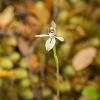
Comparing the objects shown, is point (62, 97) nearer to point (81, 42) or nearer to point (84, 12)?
point (81, 42)

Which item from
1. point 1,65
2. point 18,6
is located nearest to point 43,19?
point 18,6

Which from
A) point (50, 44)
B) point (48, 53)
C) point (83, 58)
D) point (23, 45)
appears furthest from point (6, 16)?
point (50, 44)

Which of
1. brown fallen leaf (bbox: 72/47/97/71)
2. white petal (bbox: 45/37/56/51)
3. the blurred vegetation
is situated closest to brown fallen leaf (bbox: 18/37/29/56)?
the blurred vegetation

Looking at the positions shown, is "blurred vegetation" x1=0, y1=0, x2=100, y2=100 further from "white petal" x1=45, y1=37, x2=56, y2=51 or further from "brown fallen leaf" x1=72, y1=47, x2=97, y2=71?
"white petal" x1=45, y1=37, x2=56, y2=51

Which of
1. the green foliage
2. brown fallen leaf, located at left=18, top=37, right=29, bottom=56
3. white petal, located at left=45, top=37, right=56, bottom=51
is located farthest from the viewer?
brown fallen leaf, located at left=18, top=37, right=29, bottom=56

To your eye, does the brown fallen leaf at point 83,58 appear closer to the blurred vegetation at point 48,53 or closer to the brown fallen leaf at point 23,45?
the blurred vegetation at point 48,53

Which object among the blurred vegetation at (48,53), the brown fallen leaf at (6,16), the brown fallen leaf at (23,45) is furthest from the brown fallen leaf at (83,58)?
the brown fallen leaf at (6,16)
